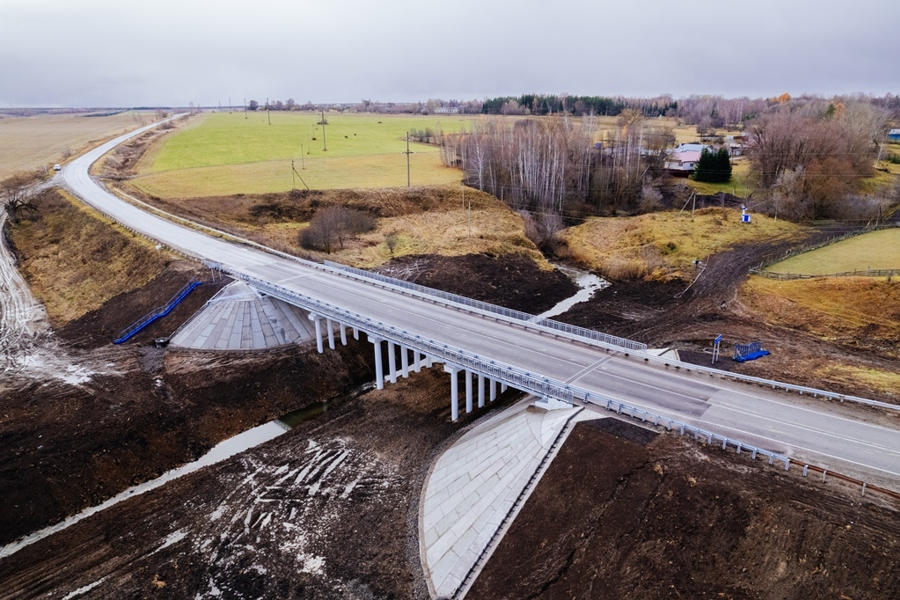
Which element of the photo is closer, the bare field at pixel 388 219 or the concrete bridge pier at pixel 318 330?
the concrete bridge pier at pixel 318 330

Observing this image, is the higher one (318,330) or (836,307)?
(836,307)

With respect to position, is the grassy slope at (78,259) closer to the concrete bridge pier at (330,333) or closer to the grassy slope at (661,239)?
the concrete bridge pier at (330,333)

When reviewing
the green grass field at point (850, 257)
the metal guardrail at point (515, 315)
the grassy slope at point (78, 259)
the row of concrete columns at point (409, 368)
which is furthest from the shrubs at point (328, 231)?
the green grass field at point (850, 257)

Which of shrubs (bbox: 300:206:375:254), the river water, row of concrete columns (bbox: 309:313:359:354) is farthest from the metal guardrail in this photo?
shrubs (bbox: 300:206:375:254)

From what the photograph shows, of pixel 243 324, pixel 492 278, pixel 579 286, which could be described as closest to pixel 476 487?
pixel 243 324

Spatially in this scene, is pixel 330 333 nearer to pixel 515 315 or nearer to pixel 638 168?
pixel 515 315

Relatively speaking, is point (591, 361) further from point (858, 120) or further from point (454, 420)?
A: point (858, 120)

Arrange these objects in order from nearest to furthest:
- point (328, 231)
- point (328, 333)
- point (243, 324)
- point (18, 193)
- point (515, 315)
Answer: point (515, 315) → point (328, 333) → point (243, 324) → point (328, 231) → point (18, 193)
